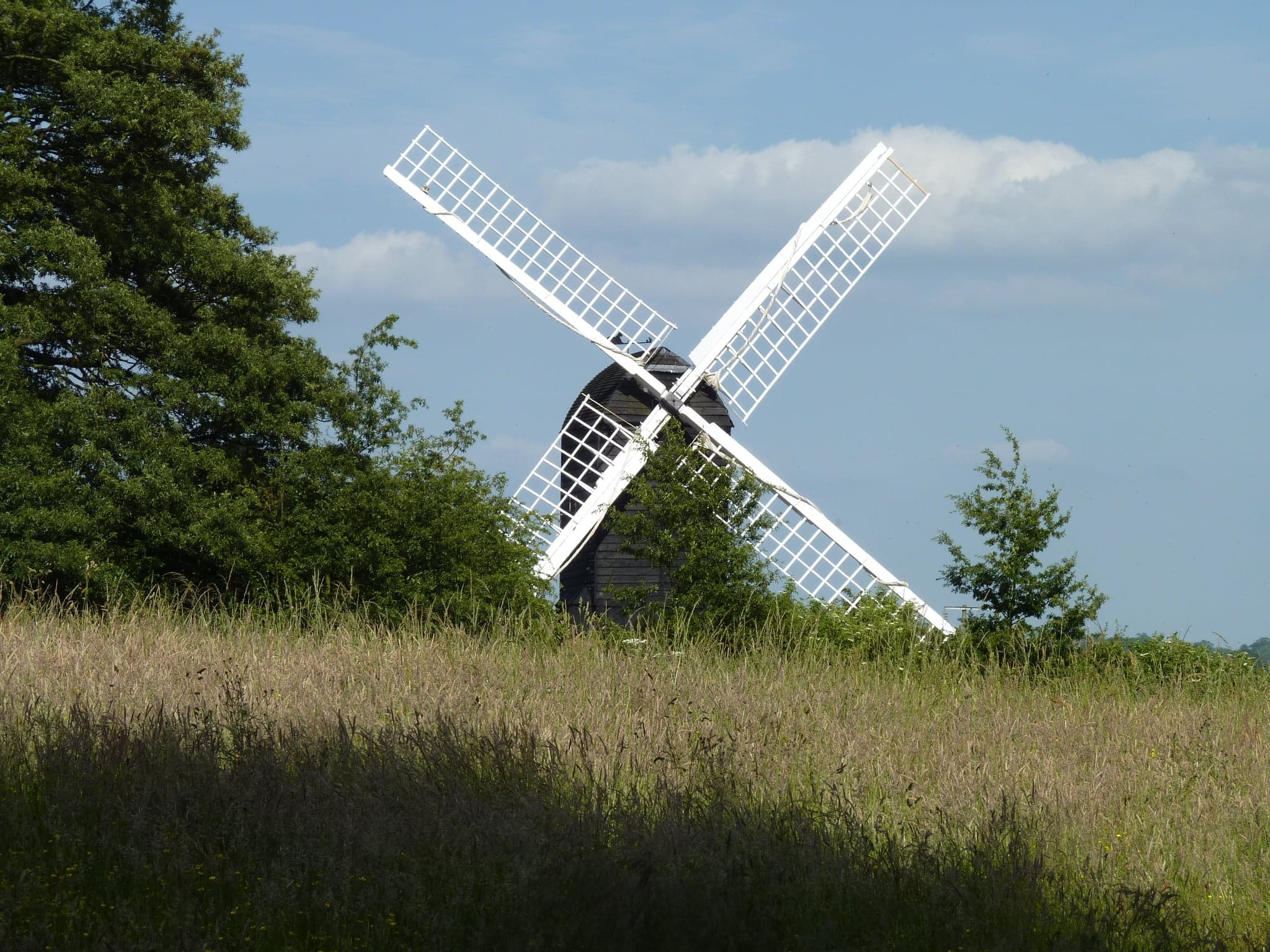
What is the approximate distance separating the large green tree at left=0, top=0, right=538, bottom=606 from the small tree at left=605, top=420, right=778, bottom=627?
6.02ft

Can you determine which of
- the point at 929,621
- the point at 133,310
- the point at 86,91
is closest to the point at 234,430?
the point at 133,310

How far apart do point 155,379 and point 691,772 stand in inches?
472

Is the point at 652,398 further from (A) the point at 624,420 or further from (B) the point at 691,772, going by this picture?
(B) the point at 691,772

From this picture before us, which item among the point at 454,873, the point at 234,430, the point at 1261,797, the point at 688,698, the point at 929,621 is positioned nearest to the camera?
the point at 454,873

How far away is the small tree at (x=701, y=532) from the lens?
15.2 meters

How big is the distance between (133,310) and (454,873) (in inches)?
515

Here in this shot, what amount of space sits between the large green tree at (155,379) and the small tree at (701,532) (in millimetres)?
1836

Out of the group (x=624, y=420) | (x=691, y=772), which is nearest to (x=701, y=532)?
(x=624, y=420)

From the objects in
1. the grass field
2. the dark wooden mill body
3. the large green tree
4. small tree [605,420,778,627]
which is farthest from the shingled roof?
the grass field

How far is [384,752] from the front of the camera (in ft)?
19.1

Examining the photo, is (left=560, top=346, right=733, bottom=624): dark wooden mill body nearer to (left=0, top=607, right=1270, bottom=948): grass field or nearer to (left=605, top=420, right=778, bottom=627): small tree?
(left=605, top=420, right=778, bottom=627): small tree

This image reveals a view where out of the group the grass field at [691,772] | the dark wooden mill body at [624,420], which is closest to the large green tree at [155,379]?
the dark wooden mill body at [624,420]

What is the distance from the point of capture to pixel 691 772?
19.3 feet

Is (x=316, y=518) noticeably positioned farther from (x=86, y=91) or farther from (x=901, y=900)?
(x=901, y=900)
